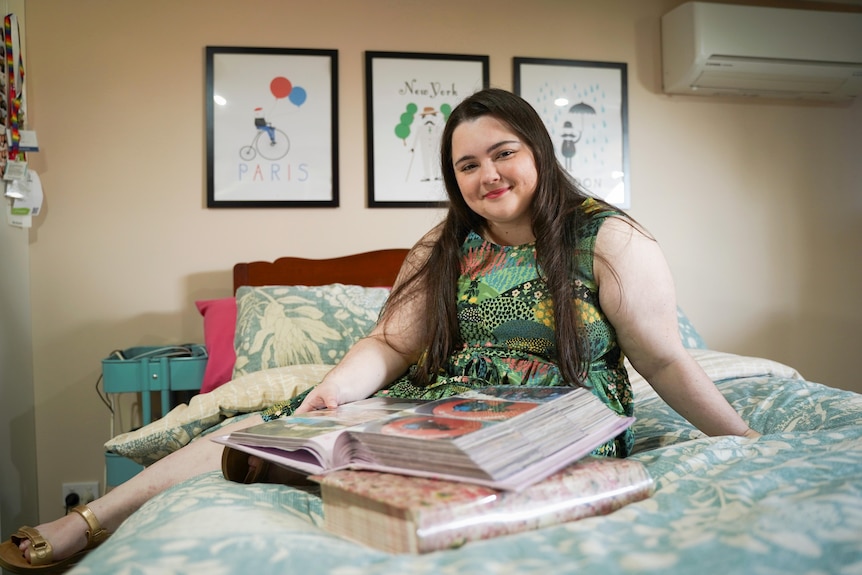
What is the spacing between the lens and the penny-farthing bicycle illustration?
2.76 metres

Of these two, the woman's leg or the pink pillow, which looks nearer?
the woman's leg

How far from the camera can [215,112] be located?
2734mm

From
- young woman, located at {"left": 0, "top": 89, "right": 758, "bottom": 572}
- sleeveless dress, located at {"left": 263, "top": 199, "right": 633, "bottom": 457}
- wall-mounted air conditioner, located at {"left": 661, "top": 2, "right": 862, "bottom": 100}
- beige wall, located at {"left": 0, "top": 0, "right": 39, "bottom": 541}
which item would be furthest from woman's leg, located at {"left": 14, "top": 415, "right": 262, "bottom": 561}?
wall-mounted air conditioner, located at {"left": 661, "top": 2, "right": 862, "bottom": 100}

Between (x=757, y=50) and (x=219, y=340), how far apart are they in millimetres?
2337

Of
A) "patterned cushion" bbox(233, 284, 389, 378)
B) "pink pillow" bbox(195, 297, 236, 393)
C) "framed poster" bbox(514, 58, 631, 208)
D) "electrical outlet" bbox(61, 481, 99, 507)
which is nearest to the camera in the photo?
"patterned cushion" bbox(233, 284, 389, 378)

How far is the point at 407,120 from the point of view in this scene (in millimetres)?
2869

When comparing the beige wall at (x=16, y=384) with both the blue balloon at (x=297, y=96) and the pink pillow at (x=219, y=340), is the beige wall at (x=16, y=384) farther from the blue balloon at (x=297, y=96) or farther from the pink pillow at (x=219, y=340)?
the blue balloon at (x=297, y=96)

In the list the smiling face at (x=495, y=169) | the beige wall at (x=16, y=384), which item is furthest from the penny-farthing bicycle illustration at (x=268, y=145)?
the smiling face at (x=495, y=169)

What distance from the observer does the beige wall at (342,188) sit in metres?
2.65

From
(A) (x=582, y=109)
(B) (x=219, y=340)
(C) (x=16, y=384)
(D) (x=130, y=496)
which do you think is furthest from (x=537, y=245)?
(C) (x=16, y=384)

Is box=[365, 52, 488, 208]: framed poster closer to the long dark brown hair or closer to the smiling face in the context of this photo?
the long dark brown hair

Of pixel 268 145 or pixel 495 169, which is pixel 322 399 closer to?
pixel 495 169

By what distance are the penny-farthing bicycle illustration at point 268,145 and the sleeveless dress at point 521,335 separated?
1561 millimetres

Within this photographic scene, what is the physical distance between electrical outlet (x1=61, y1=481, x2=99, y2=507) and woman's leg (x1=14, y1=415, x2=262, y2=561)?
1.47m
